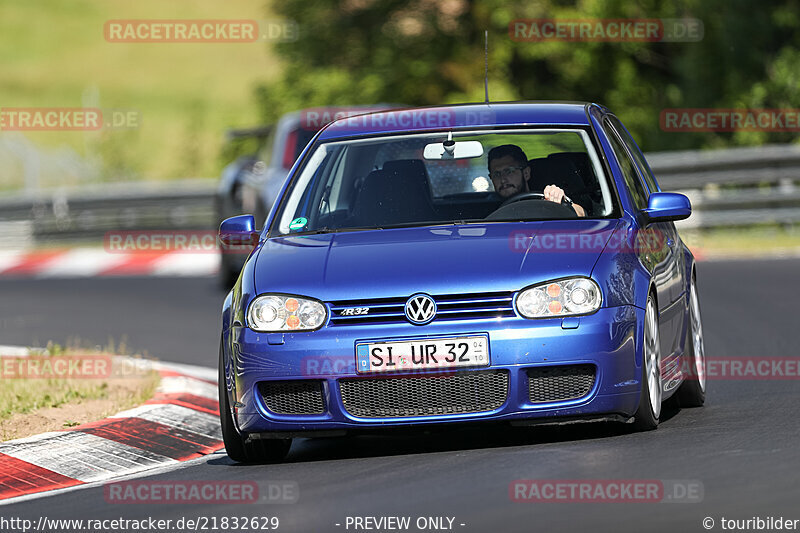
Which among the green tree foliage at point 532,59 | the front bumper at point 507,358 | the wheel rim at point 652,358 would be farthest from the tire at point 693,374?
the green tree foliage at point 532,59

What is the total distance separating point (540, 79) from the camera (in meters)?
36.2

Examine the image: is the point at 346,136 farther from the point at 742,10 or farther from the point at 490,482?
the point at 742,10

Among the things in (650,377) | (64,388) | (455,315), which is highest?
(455,315)

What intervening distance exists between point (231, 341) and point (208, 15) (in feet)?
474

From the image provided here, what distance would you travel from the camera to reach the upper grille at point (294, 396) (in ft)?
23.6

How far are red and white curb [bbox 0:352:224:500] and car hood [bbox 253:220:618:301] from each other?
123cm

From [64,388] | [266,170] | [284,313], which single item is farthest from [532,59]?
[284,313]

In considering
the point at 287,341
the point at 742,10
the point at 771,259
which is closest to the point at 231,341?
the point at 287,341

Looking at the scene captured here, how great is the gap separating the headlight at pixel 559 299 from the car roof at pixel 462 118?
5.02 ft

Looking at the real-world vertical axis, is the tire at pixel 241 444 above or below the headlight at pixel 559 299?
below

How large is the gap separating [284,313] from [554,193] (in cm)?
166

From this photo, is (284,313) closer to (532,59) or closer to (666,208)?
(666,208)

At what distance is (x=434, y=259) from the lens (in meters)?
7.25

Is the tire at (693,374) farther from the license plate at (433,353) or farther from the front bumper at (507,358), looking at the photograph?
Answer: the license plate at (433,353)
